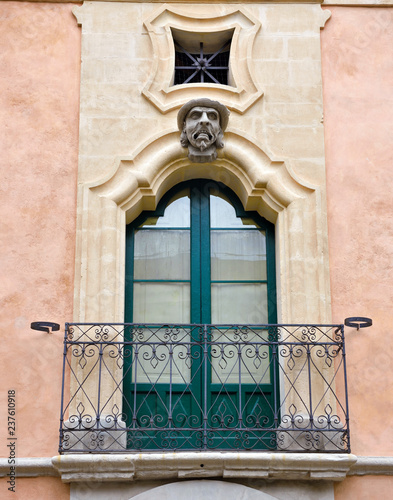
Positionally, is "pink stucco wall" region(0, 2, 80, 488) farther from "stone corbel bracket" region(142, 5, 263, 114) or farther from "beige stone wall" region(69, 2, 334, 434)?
"stone corbel bracket" region(142, 5, 263, 114)

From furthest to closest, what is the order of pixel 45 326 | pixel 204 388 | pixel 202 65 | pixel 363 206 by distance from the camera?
pixel 202 65
pixel 363 206
pixel 45 326
pixel 204 388

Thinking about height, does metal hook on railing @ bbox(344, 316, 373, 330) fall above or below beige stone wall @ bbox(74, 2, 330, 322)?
below

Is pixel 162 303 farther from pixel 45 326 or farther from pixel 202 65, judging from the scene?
pixel 202 65

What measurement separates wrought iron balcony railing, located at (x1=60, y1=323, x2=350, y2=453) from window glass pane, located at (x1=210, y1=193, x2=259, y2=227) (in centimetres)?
106

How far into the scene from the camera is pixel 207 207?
8.95 m

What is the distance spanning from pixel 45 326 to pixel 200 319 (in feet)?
4.74

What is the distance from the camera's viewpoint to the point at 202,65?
9250 millimetres

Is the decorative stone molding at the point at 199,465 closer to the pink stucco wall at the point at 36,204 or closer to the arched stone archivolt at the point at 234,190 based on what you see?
the pink stucco wall at the point at 36,204


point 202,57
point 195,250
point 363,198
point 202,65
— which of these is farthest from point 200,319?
point 202,57

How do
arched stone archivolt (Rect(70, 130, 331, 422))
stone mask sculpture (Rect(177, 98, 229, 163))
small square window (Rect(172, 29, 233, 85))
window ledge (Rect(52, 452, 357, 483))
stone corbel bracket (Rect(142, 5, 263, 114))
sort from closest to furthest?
window ledge (Rect(52, 452, 357, 483)) → arched stone archivolt (Rect(70, 130, 331, 422)) → stone mask sculpture (Rect(177, 98, 229, 163)) → stone corbel bracket (Rect(142, 5, 263, 114)) → small square window (Rect(172, 29, 233, 85))

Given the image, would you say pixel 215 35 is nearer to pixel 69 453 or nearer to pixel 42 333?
pixel 42 333

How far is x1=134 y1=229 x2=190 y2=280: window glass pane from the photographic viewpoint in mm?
8766

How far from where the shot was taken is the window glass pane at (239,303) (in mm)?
8617

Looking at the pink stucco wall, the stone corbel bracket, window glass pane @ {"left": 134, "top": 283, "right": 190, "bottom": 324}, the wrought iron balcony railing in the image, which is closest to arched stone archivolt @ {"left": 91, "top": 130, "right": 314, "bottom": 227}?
the stone corbel bracket
